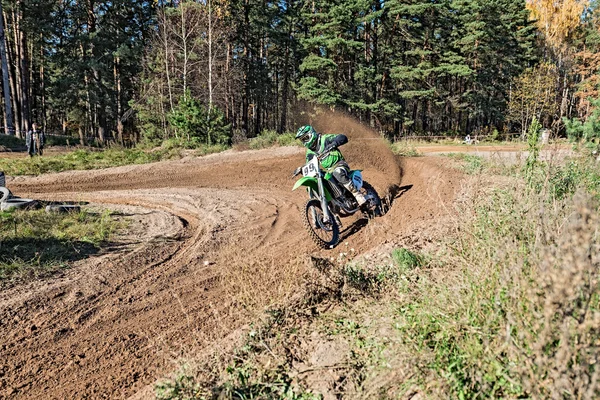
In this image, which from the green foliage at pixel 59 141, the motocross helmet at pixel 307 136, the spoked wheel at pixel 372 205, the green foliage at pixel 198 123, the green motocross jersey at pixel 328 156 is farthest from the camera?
the green foliage at pixel 59 141

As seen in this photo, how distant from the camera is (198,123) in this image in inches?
755

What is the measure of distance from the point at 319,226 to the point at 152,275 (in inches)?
110

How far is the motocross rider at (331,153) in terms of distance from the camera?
7.11 meters

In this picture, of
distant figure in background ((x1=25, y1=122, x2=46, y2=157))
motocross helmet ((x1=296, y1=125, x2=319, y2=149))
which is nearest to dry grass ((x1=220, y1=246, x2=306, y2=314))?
motocross helmet ((x1=296, y1=125, x2=319, y2=149))

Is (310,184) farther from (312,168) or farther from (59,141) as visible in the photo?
(59,141)

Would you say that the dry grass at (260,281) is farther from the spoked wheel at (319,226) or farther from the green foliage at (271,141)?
the green foliage at (271,141)

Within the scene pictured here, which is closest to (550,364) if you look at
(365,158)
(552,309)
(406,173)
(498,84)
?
(552,309)

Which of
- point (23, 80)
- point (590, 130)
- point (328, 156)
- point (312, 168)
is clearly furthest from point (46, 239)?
point (23, 80)

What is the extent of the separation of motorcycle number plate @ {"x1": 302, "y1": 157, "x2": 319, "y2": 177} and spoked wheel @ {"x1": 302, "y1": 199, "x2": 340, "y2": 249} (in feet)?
1.57

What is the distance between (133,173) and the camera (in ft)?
45.1

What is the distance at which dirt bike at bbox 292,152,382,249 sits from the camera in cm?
658

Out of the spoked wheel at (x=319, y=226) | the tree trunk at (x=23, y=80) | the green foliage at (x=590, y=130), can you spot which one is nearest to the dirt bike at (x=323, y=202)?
the spoked wheel at (x=319, y=226)

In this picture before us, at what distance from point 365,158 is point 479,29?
30.0m

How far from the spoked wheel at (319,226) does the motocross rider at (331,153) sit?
717 millimetres
